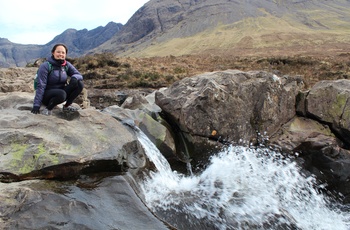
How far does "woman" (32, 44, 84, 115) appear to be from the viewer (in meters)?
8.53

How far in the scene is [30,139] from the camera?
7.68 m

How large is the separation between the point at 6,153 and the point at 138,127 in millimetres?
5276

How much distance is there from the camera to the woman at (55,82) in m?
8.53

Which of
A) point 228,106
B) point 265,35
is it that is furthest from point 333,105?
point 265,35

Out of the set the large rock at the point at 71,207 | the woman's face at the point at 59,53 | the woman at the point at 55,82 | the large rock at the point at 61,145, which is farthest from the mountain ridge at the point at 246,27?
the large rock at the point at 71,207

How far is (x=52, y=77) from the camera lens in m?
8.79

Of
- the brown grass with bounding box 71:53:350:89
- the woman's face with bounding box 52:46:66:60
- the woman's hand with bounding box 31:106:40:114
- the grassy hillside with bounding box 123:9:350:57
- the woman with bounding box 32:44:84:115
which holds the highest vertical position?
the woman's face with bounding box 52:46:66:60

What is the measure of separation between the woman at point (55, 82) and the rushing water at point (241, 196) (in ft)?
9.70

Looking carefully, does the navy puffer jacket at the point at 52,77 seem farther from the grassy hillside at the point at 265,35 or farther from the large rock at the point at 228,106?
the grassy hillside at the point at 265,35

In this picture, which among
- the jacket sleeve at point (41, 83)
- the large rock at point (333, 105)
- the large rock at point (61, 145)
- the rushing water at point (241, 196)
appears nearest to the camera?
the large rock at point (61, 145)

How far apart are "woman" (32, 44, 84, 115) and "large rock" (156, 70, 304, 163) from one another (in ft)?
15.3

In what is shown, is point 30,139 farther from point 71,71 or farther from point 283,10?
point 283,10

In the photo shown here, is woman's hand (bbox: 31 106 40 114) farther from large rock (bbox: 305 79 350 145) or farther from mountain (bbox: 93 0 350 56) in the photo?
mountain (bbox: 93 0 350 56)

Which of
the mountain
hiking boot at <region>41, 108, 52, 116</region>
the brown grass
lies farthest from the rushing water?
the mountain
